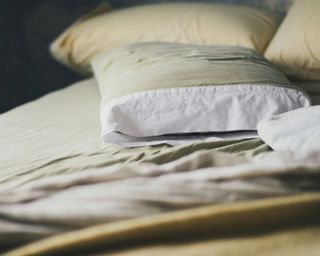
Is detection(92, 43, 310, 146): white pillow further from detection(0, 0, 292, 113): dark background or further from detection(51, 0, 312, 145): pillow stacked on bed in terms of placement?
detection(0, 0, 292, 113): dark background

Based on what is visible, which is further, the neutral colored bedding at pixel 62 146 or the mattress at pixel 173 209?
the neutral colored bedding at pixel 62 146

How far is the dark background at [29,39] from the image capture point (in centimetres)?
203

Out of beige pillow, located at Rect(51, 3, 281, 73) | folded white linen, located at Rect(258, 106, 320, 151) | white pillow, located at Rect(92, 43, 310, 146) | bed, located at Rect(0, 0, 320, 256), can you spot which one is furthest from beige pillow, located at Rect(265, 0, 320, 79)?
bed, located at Rect(0, 0, 320, 256)

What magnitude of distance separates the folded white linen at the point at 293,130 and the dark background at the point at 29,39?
124 cm

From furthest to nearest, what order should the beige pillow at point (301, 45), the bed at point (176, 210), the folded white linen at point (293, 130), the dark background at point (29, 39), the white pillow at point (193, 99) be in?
the dark background at point (29, 39), the beige pillow at point (301, 45), the white pillow at point (193, 99), the folded white linen at point (293, 130), the bed at point (176, 210)

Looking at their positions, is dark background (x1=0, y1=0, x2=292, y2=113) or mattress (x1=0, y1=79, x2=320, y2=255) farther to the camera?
dark background (x1=0, y1=0, x2=292, y2=113)

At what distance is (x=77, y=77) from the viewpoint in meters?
2.14

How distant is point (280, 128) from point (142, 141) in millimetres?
273

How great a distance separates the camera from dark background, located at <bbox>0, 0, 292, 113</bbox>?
2.03m

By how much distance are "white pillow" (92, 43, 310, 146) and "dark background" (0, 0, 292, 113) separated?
104cm

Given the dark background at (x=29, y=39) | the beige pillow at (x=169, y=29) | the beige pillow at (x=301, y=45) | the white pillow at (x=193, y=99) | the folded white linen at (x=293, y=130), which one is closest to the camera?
the folded white linen at (x=293, y=130)

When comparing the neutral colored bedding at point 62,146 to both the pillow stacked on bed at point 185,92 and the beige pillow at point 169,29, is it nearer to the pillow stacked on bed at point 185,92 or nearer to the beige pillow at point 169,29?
the pillow stacked on bed at point 185,92

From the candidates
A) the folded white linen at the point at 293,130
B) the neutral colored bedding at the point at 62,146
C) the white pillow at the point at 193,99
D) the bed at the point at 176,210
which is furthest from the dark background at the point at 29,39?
the bed at the point at 176,210

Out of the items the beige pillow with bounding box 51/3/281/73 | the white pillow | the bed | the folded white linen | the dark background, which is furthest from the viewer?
the dark background
